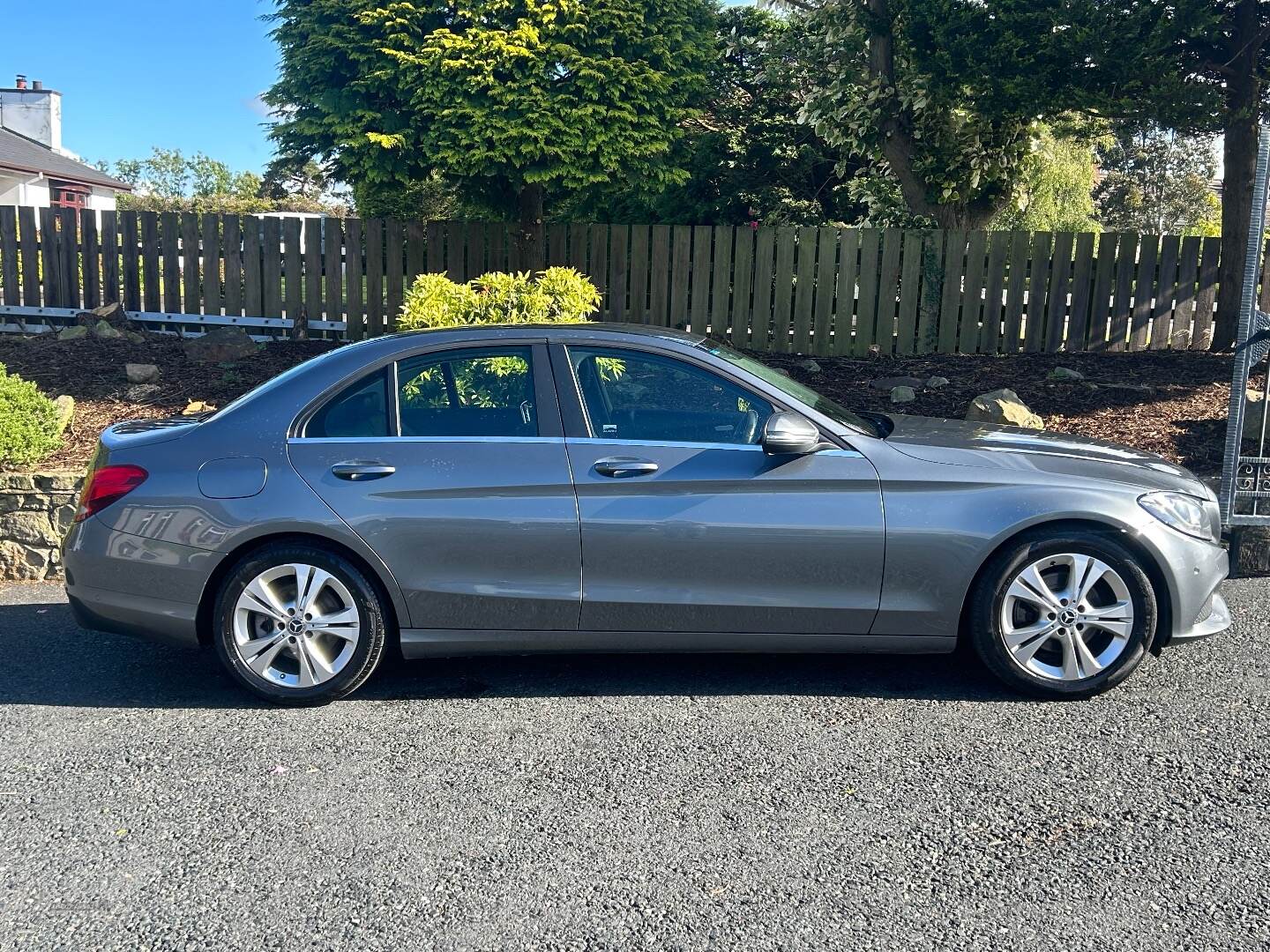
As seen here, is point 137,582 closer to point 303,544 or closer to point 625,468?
point 303,544

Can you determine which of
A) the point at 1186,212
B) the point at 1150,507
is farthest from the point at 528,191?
the point at 1186,212

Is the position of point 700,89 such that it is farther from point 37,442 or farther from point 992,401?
point 37,442

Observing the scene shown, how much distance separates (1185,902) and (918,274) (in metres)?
9.33

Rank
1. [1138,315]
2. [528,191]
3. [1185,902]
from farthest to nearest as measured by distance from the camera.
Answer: [528,191] → [1138,315] → [1185,902]

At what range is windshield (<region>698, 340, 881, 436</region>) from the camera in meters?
4.97

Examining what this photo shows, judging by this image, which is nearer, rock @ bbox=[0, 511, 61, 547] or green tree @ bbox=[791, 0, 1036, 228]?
rock @ bbox=[0, 511, 61, 547]

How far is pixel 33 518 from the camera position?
7.09 meters

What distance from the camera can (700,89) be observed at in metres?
12.0

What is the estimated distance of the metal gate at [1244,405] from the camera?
6.04 metres

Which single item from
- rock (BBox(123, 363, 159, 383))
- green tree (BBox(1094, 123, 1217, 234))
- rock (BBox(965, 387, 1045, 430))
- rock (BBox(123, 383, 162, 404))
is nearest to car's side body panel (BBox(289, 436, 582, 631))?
rock (BBox(965, 387, 1045, 430))

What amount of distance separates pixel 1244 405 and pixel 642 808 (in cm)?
464

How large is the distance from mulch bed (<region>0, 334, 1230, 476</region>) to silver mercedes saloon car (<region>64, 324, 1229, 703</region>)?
330 cm

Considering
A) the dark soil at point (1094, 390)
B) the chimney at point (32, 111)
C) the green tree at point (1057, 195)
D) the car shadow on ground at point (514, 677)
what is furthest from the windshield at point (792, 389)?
the chimney at point (32, 111)

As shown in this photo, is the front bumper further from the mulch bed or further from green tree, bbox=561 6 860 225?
green tree, bbox=561 6 860 225
